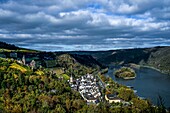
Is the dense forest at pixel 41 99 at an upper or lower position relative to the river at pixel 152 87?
upper

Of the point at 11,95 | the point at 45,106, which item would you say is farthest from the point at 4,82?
the point at 45,106

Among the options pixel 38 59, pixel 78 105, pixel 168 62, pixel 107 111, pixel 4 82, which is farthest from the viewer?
pixel 168 62

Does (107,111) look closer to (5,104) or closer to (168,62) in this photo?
(5,104)

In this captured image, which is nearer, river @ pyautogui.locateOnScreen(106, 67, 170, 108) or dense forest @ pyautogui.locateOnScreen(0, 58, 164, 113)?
dense forest @ pyautogui.locateOnScreen(0, 58, 164, 113)

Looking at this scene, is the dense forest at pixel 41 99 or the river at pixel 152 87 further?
the river at pixel 152 87

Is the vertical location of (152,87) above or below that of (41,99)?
below

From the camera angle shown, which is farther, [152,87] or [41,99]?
[152,87]

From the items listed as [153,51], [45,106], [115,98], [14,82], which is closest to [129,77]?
[115,98]

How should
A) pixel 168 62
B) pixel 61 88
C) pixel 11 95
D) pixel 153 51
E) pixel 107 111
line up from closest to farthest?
1. pixel 107 111
2. pixel 11 95
3. pixel 61 88
4. pixel 168 62
5. pixel 153 51

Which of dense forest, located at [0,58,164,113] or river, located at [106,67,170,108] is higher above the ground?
dense forest, located at [0,58,164,113]

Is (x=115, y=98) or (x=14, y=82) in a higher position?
(x=14, y=82)

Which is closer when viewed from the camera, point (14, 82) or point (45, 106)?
point (45, 106)
